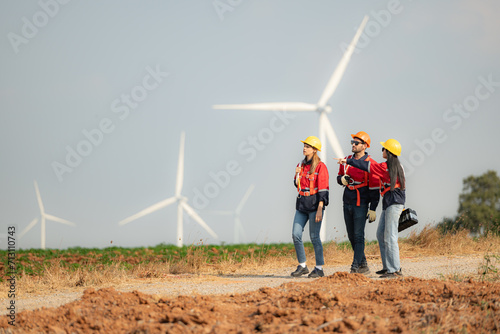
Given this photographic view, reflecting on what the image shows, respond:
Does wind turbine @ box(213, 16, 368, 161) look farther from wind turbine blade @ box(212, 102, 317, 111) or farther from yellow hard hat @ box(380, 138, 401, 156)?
yellow hard hat @ box(380, 138, 401, 156)

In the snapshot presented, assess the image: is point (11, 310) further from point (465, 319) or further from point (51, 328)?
point (465, 319)

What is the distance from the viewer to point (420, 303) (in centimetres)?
638

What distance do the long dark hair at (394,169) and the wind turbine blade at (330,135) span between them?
994 cm

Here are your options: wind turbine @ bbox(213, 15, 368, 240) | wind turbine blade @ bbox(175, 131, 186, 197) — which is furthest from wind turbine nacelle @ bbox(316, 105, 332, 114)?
wind turbine blade @ bbox(175, 131, 186, 197)

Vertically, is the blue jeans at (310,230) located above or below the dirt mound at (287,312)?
above

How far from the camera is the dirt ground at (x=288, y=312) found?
17.4 ft

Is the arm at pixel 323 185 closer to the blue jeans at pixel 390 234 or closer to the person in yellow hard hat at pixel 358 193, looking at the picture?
the person in yellow hard hat at pixel 358 193

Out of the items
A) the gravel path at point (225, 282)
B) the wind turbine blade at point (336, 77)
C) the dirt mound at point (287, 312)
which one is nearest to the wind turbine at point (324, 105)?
the wind turbine blade at point (336, 77)

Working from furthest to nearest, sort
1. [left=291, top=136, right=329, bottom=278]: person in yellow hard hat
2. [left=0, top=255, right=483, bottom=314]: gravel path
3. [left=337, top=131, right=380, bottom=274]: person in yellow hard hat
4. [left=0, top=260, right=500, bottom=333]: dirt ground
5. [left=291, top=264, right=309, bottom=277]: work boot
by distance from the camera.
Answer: [left=291, top=264, right=309, bottom=277]: work boot < [left=291, top=136, right=329, bottom=278]: person in yellow hard hat < [left=337, top=131, right=380, bottom=274]: person in yellow hard hat < [left=0, top=255, right=483, bottom=314]: gravel path < [left=0, top=260, right=500, bottom=333]: dirt ground

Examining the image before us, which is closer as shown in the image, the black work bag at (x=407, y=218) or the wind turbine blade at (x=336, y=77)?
the black work bag at (x=407, y=218)

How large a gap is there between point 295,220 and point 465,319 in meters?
5.00

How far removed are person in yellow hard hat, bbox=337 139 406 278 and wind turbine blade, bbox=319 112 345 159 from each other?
9.85 metres

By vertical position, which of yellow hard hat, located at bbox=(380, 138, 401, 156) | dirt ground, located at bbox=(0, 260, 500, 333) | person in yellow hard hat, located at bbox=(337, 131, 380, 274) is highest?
yellow hard hat, located at bbox=(380, 138, 401, 156)

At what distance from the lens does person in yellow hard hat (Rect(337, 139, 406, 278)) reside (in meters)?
9.30
